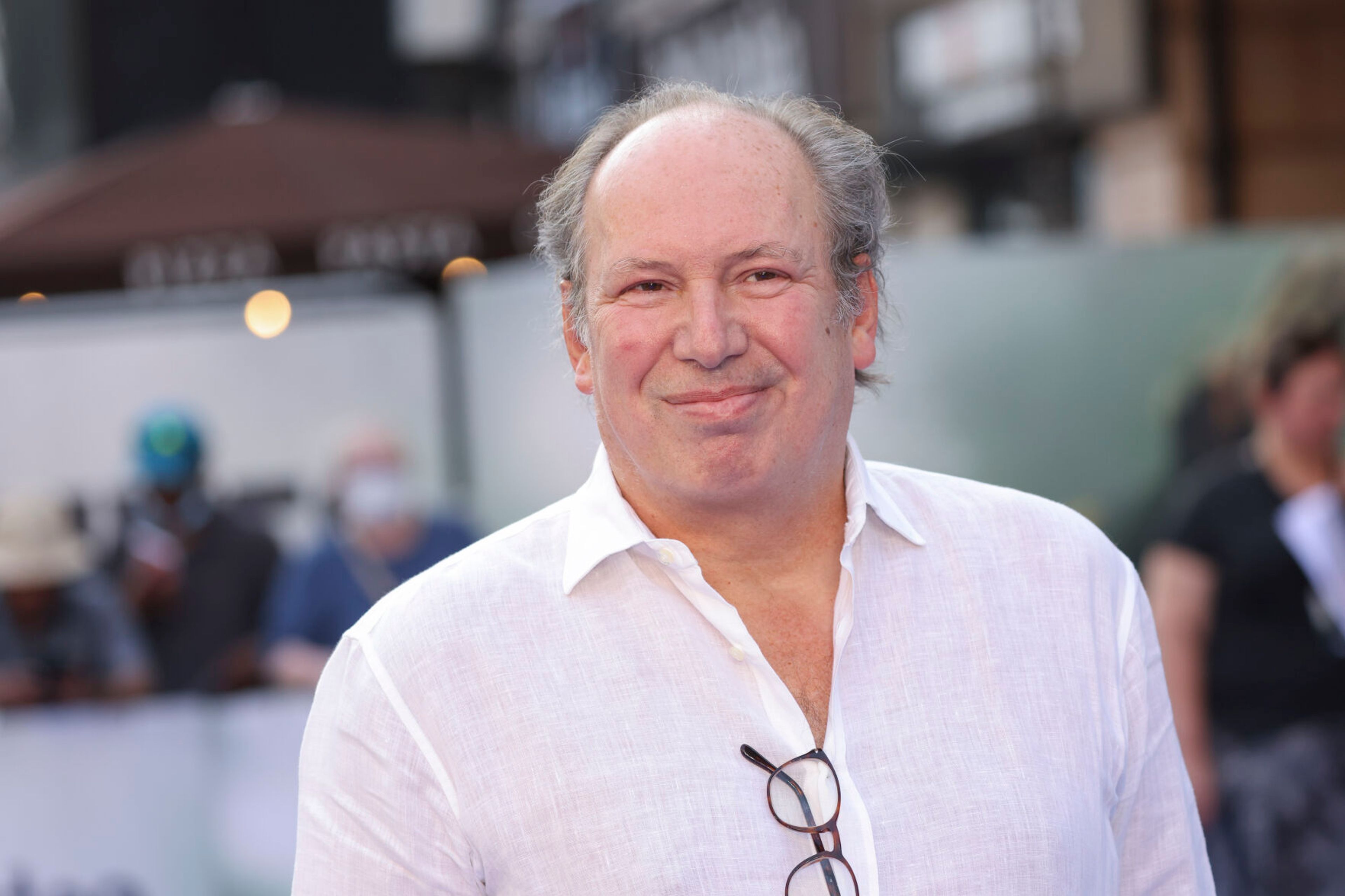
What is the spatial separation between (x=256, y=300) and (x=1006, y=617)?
14.9ft

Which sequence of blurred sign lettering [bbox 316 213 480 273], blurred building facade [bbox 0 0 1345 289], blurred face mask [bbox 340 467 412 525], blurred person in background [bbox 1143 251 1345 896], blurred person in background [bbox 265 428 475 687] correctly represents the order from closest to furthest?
blurred person in background [bbox 1143 251 1345 896] → blurred person in background [bbox 265 428 475 687] → blurred face mask [bbox 340 467 412 525] → blurred sign lettering [bbox 316 213 480 273] → blurred building facade [bbox 0 0 1345 289]

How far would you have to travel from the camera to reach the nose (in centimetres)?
171

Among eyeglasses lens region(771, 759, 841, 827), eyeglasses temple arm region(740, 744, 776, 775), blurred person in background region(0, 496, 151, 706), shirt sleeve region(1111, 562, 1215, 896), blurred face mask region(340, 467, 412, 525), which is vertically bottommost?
blurred person in background region(0, 496, 151, 706)

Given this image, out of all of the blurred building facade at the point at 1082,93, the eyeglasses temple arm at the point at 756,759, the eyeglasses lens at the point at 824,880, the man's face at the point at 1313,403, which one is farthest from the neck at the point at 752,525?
the blurred building facade at the point at 1082,93

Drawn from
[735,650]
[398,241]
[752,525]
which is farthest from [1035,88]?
[735,650]

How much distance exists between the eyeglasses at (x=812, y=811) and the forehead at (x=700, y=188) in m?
0.56

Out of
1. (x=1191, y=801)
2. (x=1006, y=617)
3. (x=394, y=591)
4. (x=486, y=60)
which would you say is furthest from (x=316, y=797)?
(x=486, y=60)

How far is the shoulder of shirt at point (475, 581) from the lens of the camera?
177 cm

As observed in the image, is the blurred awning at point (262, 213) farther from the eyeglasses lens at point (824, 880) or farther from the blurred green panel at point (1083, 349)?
the eyeglasses lens at point (824, 880)

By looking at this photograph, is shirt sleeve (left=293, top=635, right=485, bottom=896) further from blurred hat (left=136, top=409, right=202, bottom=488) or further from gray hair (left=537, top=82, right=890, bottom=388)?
blurred hat (left=136, top=409, right=202, bottom=488)

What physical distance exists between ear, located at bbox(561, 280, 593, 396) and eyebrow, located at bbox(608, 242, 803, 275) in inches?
6.4

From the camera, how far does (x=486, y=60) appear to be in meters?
14.9

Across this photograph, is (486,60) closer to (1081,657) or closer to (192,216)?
(192,216)

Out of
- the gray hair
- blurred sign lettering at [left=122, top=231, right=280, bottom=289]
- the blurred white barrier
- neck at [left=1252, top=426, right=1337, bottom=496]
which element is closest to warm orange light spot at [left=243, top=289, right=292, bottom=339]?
blurred sign lettering at [left=122, top=231, right=280, bottom=289]
